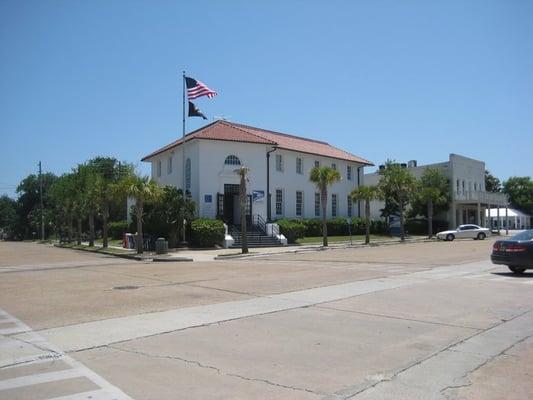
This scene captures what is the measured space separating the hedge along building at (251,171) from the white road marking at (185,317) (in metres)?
24.5

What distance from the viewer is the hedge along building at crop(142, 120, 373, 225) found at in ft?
137

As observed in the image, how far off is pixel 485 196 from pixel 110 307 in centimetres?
6037

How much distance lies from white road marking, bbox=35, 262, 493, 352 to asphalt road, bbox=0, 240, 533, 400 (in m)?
0.03

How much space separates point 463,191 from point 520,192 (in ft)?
172

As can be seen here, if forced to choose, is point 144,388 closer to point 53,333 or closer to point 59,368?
point 59,368

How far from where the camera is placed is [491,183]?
11238 cm

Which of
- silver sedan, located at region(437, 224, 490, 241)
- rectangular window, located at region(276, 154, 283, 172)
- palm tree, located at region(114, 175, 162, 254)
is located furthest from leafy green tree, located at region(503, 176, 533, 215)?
palm tree, located at region(114, 175, 162, 254)

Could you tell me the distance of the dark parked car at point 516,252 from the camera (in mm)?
16922

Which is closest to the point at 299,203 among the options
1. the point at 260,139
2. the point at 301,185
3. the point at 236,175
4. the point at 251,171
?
the point at 301,185

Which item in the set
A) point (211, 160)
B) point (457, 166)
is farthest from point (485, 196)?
point (211, 160)

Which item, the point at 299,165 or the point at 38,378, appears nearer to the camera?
the point at 38,378

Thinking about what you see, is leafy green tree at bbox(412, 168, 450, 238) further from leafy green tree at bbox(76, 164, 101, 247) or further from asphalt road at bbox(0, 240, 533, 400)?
asphalt road at bbox(0, 240, 533, 400)

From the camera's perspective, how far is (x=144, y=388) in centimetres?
591

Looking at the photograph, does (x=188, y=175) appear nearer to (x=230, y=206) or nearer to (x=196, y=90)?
(x=230, y=206)
